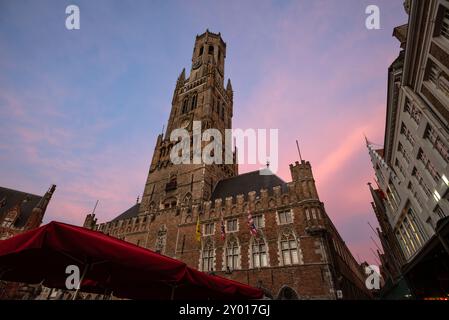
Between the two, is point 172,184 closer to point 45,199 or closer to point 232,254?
point 232,254

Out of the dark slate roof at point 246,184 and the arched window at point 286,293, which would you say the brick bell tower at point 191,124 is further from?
the arched window at point 286,293

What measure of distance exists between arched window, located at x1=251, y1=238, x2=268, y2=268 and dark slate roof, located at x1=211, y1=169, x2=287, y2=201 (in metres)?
5.06

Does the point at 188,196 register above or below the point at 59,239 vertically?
above

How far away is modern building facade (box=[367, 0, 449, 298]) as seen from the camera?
10719 millimetres

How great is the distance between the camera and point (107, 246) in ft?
14.7

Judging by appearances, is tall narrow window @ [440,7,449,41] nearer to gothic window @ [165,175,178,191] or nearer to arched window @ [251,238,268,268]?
arched window @ [251,238,268,268]

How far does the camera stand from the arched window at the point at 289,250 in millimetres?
17266

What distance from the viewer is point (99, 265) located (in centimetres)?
580

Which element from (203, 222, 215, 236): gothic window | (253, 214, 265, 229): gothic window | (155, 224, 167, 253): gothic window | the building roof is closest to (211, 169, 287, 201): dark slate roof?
(253, 214, 265, 229): gothic window

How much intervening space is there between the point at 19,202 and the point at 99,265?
46.7 metres

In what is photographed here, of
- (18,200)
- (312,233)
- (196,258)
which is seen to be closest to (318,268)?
(312,233)

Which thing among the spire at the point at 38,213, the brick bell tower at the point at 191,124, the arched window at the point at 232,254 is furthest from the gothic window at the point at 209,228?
the spire at the point at 38,213
